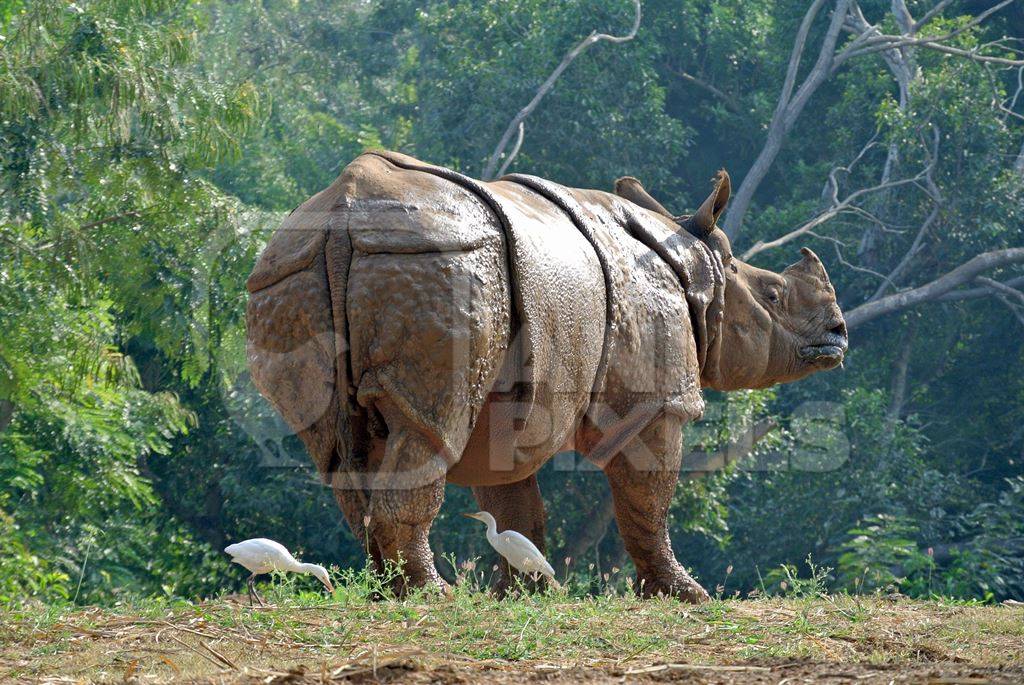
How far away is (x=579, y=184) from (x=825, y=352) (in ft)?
34.0

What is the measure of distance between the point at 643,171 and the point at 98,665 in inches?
593

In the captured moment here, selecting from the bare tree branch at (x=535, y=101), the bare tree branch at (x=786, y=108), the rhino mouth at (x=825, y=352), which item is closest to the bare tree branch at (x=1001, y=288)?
the bare tree branch at (x=786, y=108)

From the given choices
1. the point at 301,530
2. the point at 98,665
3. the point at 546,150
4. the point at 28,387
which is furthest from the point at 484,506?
the point at 546,150

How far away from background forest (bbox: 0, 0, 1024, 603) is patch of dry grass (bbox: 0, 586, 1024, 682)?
595 cm

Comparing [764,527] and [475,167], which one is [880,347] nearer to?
[764,527]

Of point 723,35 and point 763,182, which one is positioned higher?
point 723,35

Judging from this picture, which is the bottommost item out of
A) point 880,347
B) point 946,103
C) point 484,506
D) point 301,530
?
point 301,530

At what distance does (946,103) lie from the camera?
1800cm

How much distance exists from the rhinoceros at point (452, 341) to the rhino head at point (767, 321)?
0.76 metres

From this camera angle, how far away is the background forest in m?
12.0

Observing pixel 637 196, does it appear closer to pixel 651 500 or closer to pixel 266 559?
pixel 651 500

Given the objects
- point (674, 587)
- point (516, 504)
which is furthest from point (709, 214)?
point (674, 587)

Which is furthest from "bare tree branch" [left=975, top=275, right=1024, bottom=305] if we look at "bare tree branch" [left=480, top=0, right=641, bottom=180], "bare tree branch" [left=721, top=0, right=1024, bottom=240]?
"bare tree branch" [left=480, top=0, right=641, bottom=180]

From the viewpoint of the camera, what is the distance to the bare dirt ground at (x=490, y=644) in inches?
174
